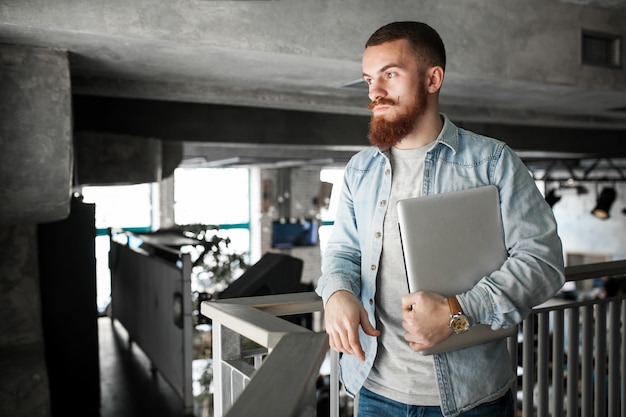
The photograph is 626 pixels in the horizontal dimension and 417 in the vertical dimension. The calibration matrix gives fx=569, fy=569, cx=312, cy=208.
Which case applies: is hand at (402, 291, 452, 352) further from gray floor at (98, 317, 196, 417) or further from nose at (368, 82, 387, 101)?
gray floor at (98, 317, 196, 417)

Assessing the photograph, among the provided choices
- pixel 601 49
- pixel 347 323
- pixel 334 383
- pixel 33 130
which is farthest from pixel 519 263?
pixel 601 49

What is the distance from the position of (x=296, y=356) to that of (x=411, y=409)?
0.48 m

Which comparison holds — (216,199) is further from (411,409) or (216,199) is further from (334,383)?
(411,409)

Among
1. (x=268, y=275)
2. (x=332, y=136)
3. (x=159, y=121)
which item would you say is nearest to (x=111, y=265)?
(x=159, y=121)

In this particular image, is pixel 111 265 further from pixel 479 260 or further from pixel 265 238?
pixel 265 238

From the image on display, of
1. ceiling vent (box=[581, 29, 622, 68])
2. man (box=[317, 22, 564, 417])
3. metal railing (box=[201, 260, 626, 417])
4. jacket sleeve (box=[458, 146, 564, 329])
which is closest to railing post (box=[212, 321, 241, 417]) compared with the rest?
metal railing (box=[201, 260, 626, 417])

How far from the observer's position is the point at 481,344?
1.24m

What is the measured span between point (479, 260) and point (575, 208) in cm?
1732

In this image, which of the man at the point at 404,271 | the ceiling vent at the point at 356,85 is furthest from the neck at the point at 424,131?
the ceiling vent at the point at 356,85

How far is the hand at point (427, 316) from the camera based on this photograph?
109cm

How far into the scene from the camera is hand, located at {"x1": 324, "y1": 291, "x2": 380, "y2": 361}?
1148mm

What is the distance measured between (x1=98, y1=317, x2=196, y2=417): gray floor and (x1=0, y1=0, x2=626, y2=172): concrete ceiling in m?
2.17

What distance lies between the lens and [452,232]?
3.83ft

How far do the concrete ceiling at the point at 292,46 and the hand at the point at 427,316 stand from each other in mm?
2033
